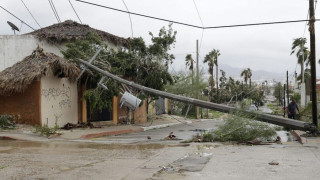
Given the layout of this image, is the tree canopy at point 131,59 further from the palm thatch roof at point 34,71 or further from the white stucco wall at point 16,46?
the white stucco wall at point 16,46

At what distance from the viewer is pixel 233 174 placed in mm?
8531

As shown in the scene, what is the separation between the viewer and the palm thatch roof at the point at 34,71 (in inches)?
734

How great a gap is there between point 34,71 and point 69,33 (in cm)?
990

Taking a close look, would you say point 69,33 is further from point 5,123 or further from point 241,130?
point 241,130

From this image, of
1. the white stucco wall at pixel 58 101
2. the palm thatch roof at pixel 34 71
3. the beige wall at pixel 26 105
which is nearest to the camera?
the palm thatch roof at pixel 34 71

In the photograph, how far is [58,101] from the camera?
68.7ft

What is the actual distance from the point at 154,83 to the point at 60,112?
691cm

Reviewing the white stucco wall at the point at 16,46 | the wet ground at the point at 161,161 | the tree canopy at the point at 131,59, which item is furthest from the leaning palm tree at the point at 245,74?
the wet ground at the point at 161,161

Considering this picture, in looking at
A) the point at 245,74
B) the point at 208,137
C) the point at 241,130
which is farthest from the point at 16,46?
the point at 245,74

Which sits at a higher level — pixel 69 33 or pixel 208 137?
pixel 69 33

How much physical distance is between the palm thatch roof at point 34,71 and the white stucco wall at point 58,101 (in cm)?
51

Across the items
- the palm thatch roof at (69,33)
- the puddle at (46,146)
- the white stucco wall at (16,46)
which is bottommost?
the puddle at (46,146)

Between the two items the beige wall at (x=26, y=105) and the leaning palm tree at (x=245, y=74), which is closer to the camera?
the beige wall at (x=26, y=105)

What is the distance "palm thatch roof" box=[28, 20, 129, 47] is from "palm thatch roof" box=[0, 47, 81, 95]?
6082 millimetres
